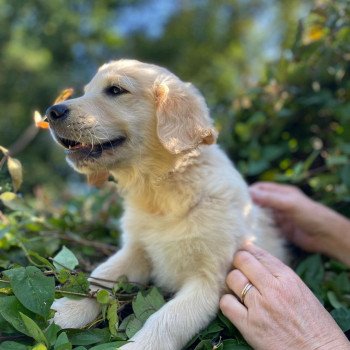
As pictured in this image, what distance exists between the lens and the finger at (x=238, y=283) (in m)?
1.62

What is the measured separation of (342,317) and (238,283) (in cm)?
40

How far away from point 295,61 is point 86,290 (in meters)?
1.66

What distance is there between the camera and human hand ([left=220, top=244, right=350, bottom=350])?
59.3 inches

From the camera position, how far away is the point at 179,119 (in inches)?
67.4

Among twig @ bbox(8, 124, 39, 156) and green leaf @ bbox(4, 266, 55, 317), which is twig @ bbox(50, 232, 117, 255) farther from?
twig @ bbox(8, 124, 39, 156)

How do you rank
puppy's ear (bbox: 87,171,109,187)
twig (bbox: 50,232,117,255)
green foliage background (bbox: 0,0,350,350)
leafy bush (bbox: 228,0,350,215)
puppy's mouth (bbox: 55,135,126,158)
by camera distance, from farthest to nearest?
leafy bush (bbox: 228,0,350,215) → twig (bbox: 50,232,117,255) → puppy's ear (bbox: 87,171,109,187) → puppy's mouth (bbox: 55,135,126,158) → green foliage background (bbox: 0,0,350,350)

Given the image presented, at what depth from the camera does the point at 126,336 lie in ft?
5.02

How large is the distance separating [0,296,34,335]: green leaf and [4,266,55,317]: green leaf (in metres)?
0.04

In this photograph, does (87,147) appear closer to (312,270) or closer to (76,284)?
(76,284)

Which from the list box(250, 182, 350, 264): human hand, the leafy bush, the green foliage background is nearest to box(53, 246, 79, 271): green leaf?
the green foliage background

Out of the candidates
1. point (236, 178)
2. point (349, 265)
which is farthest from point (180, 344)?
point (349, 265)

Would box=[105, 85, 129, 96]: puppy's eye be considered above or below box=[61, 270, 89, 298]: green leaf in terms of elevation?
above

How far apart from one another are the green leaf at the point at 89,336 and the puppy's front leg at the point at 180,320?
65 mm

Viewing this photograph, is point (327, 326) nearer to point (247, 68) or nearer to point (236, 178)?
point (236, 178)
